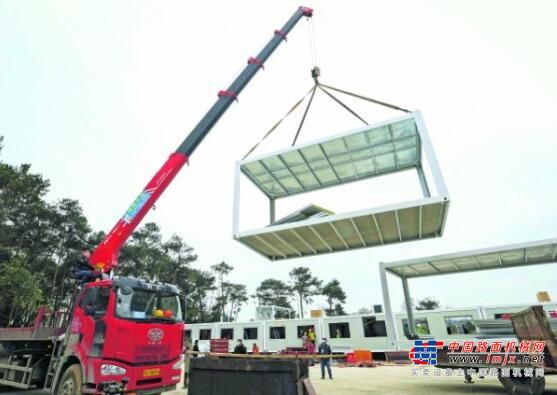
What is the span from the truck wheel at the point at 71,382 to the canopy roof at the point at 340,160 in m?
7.19

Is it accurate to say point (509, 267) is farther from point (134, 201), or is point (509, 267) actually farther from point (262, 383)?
point (134, 201)

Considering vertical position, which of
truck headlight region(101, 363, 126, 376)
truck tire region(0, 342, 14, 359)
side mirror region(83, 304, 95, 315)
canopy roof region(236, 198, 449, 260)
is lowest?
truck headlight region(101, 363, 126, 376)

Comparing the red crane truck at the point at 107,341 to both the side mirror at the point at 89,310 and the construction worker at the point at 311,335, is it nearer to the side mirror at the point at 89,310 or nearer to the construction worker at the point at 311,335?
the side mirror at the point at 89,310

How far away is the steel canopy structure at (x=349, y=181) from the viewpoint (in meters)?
8.67

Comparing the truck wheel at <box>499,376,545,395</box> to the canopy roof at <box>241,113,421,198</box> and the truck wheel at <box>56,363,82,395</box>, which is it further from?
the truck wheel at <box>56,363,82,395</box>

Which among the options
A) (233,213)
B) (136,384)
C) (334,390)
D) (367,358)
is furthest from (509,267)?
(136,384)

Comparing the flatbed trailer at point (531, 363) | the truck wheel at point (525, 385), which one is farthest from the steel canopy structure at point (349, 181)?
the truck wheel at point (525, 385)

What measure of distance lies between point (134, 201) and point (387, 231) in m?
8.57

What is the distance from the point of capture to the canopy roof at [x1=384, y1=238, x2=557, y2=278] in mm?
11562

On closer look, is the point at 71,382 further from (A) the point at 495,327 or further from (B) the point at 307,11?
(B) the point at 307,11

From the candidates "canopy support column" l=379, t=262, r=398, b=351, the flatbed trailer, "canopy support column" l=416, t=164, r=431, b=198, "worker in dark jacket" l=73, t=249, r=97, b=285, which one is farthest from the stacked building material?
"worker in dark jacket" l=73, t=249, r=97, b=285

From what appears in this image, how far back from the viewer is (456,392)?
8.68 metres

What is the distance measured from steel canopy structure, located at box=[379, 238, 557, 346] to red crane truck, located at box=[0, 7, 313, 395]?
29.0 ft

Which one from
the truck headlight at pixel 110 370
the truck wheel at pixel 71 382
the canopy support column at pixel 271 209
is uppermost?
the canopy support column at pixel 271 209
